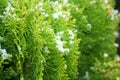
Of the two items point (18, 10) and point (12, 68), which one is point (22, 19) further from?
point (12, 68)

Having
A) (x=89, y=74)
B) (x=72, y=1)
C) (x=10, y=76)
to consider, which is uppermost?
(x=72, y=1)

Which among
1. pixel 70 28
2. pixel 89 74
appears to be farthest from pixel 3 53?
pixel 89 74

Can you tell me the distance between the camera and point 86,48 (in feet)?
22.8

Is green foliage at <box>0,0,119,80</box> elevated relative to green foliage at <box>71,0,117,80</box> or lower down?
lower down

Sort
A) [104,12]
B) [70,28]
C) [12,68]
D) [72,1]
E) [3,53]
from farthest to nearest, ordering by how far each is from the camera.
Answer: [104,12] → [72,1] → [70,28] → [12,68] → [3,53]

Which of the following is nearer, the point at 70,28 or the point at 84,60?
the point at 70,28

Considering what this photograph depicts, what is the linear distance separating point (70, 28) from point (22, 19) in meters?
0.82

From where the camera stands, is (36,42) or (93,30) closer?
(36,42)

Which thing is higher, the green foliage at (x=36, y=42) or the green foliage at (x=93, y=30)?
the green foliage at (x=93, y=30)

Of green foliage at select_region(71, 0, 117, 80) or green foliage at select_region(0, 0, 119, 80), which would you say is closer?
green foliage at select_region(0, 0, 119, 80)

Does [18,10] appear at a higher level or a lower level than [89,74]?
lower

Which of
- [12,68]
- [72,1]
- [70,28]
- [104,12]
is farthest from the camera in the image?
[104,12]

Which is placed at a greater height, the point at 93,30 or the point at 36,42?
the point at 93,30

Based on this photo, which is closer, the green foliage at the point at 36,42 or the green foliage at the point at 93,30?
the green foliage at the point at 36,42
